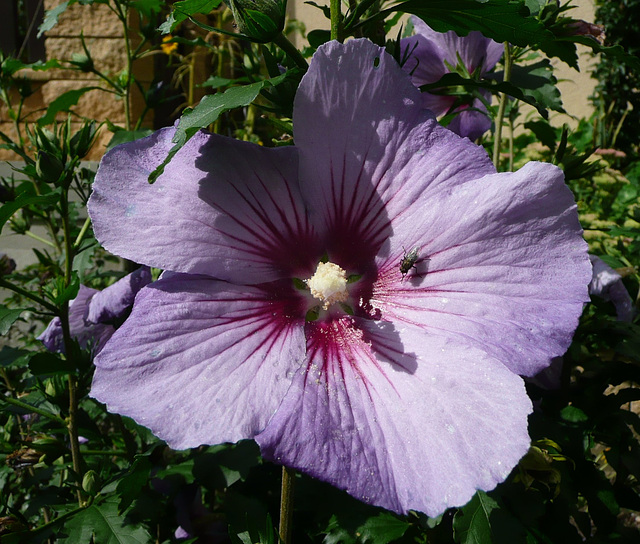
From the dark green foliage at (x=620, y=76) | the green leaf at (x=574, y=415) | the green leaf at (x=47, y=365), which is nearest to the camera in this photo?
the green leaf at (x=47, y=365)

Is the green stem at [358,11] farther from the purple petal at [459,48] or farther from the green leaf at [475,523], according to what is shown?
the green leaf at [475,523]

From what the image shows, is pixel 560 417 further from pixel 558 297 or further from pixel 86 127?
pixel 86 127

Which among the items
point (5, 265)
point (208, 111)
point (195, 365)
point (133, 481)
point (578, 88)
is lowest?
point (578, 88)

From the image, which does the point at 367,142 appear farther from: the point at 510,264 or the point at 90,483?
the point at 90,483

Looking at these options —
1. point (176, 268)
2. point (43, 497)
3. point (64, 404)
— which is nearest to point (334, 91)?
point (176, 268)

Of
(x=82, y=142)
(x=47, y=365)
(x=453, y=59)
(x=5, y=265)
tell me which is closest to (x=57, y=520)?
(x=47, y=365)

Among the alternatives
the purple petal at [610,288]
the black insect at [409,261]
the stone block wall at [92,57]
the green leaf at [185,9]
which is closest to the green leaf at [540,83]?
the purple petal at [610,288]

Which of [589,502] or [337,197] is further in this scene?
[589,502]
